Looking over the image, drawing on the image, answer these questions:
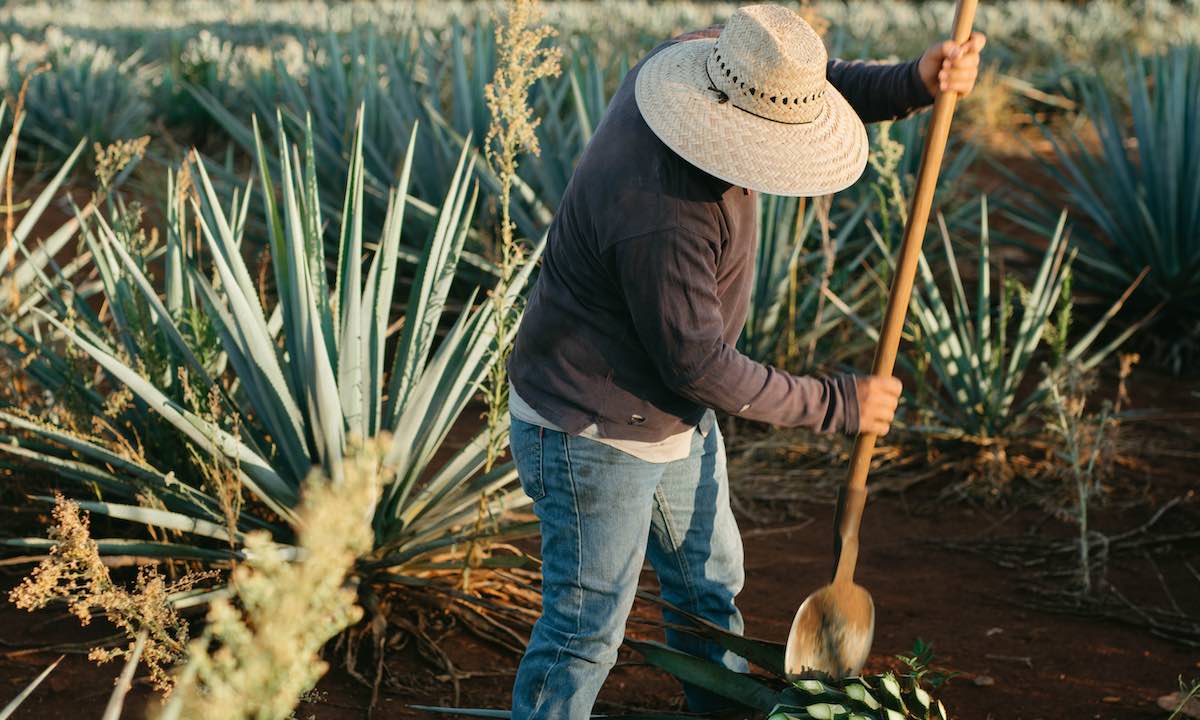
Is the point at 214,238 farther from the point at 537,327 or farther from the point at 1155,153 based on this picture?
the point at 1155,153

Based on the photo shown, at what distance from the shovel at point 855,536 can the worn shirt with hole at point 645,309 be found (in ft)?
1.01

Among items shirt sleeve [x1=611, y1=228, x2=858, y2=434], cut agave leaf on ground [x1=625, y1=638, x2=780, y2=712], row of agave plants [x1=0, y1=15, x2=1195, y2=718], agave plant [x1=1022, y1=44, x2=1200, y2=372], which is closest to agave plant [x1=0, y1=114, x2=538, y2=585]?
row of agave plants [x1=0, y1=15, x2=1195, y2=718]

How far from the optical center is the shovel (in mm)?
2373

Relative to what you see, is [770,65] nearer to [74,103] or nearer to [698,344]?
[698,344]

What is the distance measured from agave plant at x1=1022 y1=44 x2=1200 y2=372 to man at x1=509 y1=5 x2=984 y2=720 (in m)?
3.51

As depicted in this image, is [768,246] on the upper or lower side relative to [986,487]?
upper

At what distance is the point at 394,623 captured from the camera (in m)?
3.13

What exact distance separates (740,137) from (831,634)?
3.70ft

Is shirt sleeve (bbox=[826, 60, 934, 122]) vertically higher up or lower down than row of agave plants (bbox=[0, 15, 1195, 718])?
higher up

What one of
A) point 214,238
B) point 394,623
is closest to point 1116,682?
point 394,623

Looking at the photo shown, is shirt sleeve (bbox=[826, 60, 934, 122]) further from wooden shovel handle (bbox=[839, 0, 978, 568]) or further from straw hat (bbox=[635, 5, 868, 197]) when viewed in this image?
straw hat (bbox=[635, 5, 868, 197])

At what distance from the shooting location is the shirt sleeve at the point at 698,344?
1931 millimetres

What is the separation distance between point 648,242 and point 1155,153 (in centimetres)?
447

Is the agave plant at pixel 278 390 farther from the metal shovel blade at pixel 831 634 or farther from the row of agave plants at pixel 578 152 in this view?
the row of agave plants at pixel 578 152
